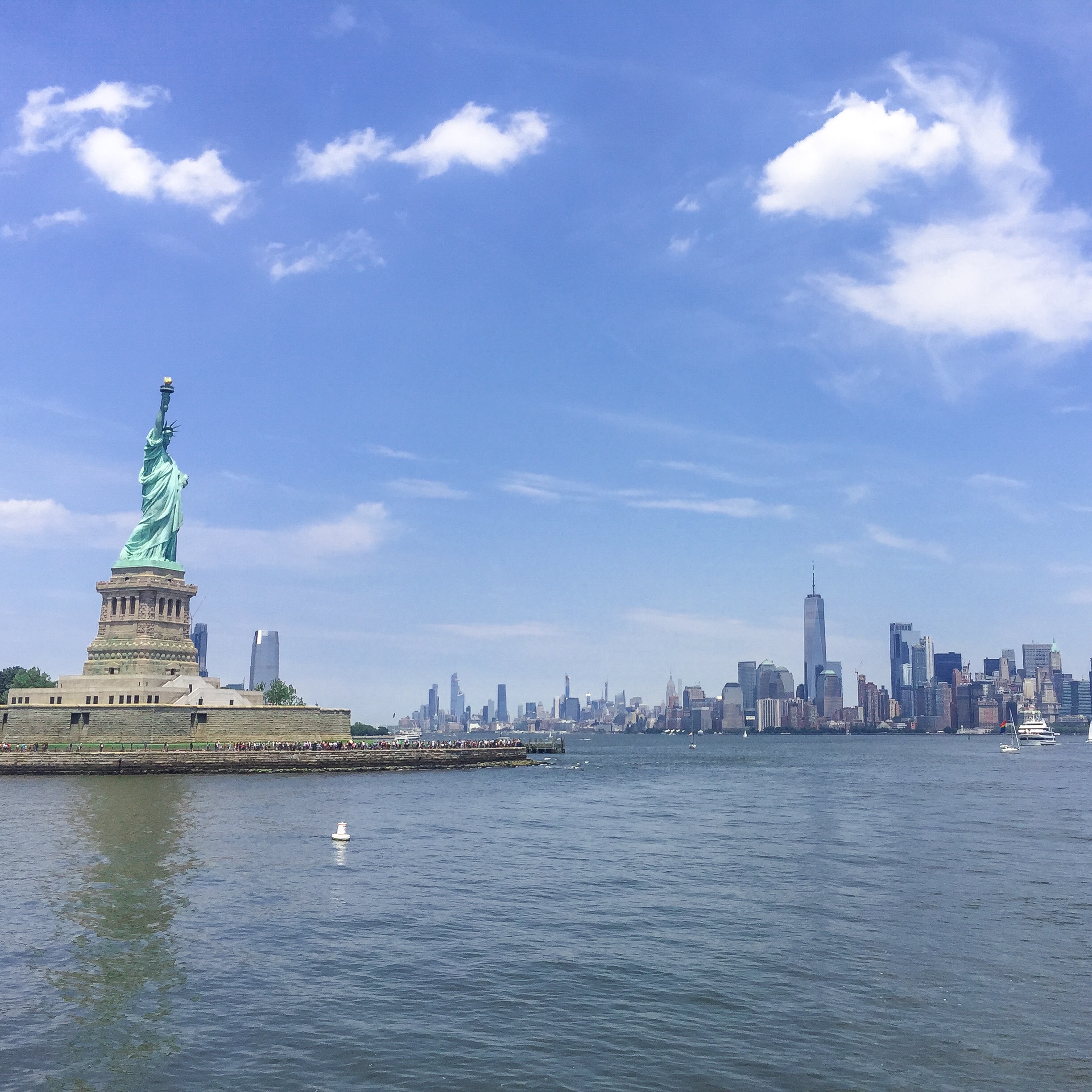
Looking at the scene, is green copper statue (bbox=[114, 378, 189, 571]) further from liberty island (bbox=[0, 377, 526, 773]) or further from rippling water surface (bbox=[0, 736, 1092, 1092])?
rippling water surface (bbox=[0, 736, 1092, 1092])

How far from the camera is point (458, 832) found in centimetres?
5262

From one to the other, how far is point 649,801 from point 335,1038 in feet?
185

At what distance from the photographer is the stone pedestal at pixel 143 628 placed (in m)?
106

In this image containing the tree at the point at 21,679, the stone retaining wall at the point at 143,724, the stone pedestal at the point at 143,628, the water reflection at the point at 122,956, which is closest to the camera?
the water reflection at the point at 122,956

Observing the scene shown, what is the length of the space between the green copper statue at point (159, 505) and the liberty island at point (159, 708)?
0.38 feet

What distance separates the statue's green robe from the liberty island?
0.11 meters

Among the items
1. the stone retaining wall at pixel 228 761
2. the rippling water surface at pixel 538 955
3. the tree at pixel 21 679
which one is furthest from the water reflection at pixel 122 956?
the tree at pixel 21 679

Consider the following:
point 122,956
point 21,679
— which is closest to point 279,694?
point 21,679

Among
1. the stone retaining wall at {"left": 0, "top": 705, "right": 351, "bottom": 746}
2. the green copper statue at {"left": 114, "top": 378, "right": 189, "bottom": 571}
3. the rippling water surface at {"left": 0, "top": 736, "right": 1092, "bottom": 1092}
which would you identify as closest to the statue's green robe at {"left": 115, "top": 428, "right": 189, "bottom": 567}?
the green copper statue at {"left": 114, "top": 378, "right": 189, "bottom": 571}

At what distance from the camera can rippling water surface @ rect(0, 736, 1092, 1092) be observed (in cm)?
1981

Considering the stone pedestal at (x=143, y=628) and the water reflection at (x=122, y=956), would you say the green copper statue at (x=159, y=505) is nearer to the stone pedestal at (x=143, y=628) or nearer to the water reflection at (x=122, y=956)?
the stone pedestal at (x=143, y=628)

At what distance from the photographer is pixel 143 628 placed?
107 metres

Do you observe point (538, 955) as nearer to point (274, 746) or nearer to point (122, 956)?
point (122, 956)

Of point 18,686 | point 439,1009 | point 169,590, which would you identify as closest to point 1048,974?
point 439,1009
